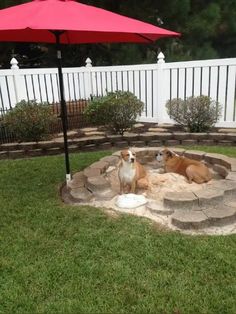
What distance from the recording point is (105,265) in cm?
317

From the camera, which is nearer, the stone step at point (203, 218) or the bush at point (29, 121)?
the stone step at point (203, 218)

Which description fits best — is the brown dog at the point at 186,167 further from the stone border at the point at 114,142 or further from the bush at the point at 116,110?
the bush at the point at 116,110

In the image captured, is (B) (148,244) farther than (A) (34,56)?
No

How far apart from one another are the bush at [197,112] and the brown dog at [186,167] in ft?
9.39

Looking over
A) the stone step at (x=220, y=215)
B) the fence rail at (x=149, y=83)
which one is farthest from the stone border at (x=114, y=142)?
the stone step at (x=220, y=215)

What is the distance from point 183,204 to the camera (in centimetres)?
401

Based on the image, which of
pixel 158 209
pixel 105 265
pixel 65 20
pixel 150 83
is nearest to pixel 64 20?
pixel 65 20

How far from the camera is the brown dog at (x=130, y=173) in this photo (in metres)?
4.36

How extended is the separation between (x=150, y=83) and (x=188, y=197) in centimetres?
532

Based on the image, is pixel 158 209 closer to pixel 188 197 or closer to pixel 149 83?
pixel 188 197

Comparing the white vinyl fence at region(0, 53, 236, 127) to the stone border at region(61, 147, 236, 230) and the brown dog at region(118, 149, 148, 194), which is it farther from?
the brown dog at region(118, 149, 148, 194)

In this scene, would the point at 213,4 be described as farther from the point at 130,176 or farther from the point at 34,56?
the point at 130,176

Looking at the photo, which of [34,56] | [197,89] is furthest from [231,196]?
[34,56]

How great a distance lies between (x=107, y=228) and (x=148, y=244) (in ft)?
1.82
